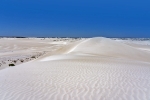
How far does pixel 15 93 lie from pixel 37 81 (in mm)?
1416

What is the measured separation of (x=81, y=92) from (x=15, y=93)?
80.0 inches

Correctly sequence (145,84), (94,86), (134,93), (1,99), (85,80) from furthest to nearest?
(85,80), (145,84), (94,86), (134,93), (1,99)

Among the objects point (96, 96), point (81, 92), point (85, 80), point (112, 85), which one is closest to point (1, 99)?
point (81, 92)

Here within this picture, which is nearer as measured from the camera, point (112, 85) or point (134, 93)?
point (134, 93)

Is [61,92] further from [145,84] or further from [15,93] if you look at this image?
[145,84]

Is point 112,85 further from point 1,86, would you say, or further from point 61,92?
point 1,86

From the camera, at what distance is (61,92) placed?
528 centimetres

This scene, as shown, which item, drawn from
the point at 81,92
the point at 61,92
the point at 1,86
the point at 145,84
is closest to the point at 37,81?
the point at 1,86

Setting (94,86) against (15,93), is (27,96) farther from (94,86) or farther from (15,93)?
(94,86)

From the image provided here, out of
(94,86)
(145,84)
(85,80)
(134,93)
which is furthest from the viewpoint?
(85,80)

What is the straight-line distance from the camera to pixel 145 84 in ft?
20.6

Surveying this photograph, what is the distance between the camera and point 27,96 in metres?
4.98

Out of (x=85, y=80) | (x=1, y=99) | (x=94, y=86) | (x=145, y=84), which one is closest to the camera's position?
(x=1, y=99)

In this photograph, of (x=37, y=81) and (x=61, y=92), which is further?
(x=37, y=81)
